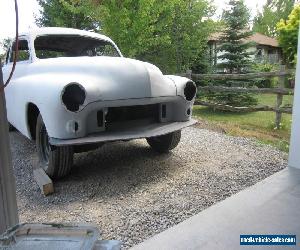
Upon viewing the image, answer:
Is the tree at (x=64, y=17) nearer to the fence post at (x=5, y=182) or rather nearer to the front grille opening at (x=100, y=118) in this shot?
the front grille opening at (x=100, y=118)

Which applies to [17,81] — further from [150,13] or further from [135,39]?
[150,13]

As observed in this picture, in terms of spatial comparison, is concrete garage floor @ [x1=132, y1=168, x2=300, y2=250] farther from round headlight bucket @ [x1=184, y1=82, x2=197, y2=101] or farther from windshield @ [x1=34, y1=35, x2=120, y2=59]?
windshield @ [x1=34, y1=35, x2=120, y2=59]

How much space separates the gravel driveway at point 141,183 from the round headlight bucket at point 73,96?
0.84 m

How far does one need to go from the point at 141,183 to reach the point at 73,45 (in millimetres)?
2703

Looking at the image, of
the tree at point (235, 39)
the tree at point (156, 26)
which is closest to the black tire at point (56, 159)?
the tree at point (156, 26)

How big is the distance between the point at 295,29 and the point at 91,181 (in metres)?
17.3

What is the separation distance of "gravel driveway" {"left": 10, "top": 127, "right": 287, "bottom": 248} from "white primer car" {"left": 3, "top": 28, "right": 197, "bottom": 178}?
0.32 meters

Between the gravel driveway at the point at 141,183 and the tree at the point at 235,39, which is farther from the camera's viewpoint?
the tree at the point at 235,39

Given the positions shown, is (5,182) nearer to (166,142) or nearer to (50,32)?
(166,142)

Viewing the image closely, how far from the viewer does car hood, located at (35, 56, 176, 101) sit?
10.1ft

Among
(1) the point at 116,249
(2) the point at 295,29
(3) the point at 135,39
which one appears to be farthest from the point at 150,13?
(2) the point at 295,29

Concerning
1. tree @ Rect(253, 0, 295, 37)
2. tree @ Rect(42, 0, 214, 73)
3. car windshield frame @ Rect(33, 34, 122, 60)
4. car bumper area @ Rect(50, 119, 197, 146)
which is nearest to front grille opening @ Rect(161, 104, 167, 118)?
car bumper area @ Rect(50, 119, 197, 146)

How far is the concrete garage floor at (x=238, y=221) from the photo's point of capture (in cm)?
223

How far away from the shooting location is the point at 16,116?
13.4ft
